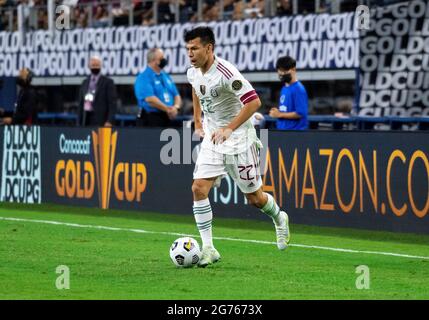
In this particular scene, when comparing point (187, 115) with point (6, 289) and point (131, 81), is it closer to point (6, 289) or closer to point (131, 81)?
point (131, 81)

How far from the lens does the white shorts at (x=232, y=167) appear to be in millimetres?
11422

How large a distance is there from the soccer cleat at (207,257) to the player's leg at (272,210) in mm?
1016

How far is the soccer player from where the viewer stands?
11.2 metres

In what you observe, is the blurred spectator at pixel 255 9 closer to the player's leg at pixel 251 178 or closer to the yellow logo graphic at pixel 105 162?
the yellow logo graphic at pixel 105 162

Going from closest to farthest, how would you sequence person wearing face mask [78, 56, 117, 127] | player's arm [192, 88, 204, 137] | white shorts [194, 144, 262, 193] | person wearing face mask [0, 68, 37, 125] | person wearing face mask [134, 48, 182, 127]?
white shorts [194, 144, 262, 193]
player's arm [192, 88, 204, 137]
person wearing face mask [134, 48, 182, 127]
person wearing face mask [78, 56, 117, 127]
person wearing face mask [0, 68, 37, 125]

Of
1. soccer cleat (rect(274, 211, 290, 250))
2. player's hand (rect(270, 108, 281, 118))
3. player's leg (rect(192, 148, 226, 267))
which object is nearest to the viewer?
player's leg (rect(192, 148, 226, 267))

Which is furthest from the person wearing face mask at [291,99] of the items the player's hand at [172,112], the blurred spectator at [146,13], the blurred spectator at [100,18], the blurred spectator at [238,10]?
the blurred spectator at [100,18]

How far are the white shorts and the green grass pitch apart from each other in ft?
2.49

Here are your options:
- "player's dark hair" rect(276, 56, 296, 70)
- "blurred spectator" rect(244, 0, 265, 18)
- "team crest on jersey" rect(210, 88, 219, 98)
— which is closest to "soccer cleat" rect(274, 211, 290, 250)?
"team crest on jersey" rect(210, 88, 219, 98)

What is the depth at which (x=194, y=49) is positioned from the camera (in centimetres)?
1114

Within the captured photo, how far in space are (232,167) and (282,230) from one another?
1108 millimetres

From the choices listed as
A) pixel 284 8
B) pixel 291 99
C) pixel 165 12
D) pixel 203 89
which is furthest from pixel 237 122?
pixel 165 12

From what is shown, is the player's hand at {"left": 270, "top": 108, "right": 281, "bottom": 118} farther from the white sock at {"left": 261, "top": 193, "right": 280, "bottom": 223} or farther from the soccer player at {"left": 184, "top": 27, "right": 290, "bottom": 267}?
the soccer player at {"left": 184, "top": 27, "right": 290, "bottom": 267}
